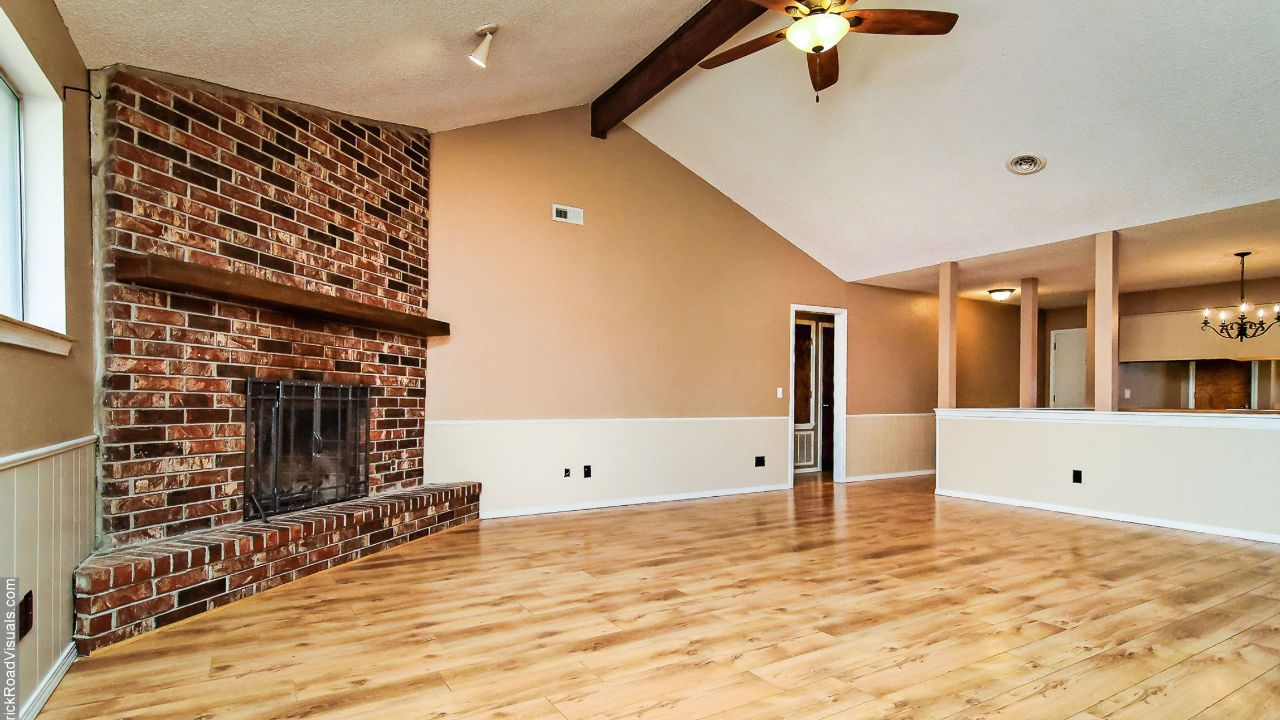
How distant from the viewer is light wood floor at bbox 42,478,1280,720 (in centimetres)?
207

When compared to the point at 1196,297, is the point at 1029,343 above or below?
below

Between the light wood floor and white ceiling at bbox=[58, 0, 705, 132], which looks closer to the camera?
the light wood floor

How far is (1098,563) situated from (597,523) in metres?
3.18


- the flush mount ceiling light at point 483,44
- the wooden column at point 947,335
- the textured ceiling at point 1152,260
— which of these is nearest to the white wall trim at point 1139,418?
the wooden column at point 947,335

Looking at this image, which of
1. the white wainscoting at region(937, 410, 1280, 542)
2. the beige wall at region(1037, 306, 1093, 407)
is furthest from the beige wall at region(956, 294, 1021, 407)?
the white wainscoting at region(937, 410, 1280, 542)

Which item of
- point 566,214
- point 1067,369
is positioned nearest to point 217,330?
point 566,214

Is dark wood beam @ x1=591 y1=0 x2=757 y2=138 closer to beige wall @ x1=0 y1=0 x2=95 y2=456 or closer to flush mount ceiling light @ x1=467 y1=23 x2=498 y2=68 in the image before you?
flush mount ceiling light @ x1=467 y1=23 x2=498 y2=68

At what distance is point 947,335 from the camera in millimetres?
6617

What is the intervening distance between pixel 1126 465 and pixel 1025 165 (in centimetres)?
254

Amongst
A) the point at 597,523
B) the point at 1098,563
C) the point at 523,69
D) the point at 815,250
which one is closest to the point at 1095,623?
the point at 1098,563

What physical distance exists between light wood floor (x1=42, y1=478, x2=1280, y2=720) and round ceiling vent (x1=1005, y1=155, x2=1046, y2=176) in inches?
105

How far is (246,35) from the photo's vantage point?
2725 mm

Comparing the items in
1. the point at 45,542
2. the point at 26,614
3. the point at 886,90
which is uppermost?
the point at 886,90

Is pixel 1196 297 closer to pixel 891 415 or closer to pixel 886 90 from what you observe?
pixel 891 415
